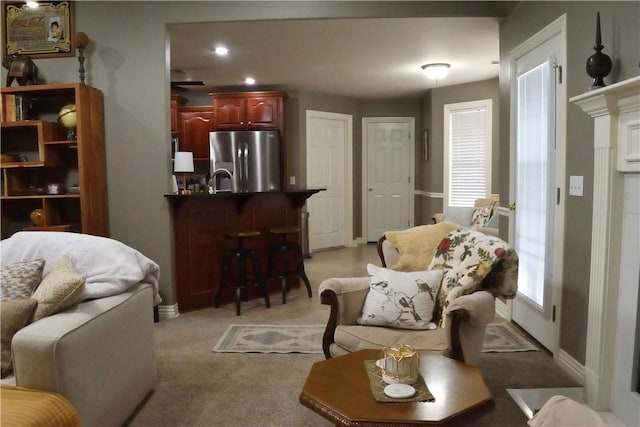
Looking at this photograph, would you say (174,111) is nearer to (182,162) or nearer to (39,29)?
(182,162)

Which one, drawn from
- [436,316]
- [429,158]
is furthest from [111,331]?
[429,158]

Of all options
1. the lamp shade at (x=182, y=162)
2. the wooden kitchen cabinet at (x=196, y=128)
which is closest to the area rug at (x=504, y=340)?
the lamp shade at (x=182, y=162)

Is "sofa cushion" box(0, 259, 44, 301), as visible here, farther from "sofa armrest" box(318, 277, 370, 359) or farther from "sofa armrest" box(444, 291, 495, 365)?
"sofa armrest" box(444, 291, 495, 365)

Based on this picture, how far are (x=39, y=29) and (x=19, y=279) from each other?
273cm

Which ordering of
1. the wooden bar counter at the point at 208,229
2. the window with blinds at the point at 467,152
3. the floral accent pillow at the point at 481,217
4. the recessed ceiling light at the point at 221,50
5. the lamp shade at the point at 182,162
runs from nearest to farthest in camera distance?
the wooden bar counter at the point at 208,229 → the lamp shade at the point at 182,162 → the recessed ceiling light at the point at 221,50 → the floral accent pillow at the point at 481,217 → the window with blinds at the point at 467,152

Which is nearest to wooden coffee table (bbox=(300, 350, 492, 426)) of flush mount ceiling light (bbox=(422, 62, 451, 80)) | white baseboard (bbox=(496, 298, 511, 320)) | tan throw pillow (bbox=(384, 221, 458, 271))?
tan throw pillow (bbox=(384, 221, 458, 271))

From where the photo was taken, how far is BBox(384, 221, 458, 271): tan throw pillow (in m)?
2.79

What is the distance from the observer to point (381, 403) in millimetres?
1481

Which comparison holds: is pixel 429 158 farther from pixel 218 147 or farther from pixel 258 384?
pixel 258 384

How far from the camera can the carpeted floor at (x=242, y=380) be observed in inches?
88.8

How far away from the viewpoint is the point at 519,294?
357 centimetres

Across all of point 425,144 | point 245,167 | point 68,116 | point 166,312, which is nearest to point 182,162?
point 68,116

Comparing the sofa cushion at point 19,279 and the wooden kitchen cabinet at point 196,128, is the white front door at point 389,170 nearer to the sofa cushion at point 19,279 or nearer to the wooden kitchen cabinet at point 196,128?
the wooden kitchen cabinet at point 196,128

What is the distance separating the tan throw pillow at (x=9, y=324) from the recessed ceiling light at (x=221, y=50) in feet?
11.6
